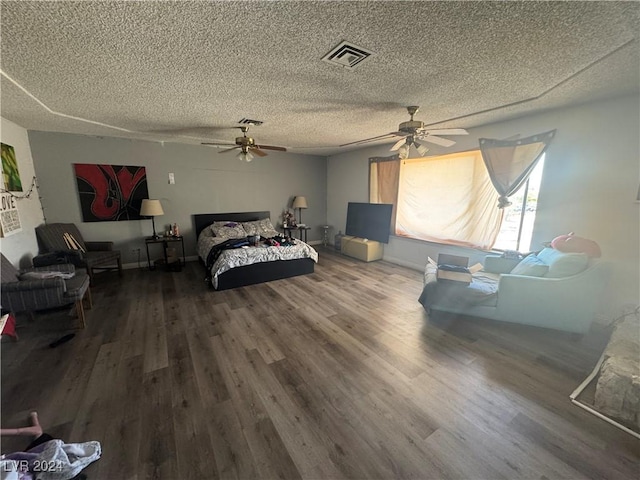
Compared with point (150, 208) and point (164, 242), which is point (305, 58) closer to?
point (150, 208)

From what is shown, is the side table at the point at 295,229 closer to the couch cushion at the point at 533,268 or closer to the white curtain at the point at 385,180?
the white curtain at the point at 385,180

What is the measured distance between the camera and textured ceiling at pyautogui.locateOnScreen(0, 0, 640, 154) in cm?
128

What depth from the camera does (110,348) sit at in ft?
7.66

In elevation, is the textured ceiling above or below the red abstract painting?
above

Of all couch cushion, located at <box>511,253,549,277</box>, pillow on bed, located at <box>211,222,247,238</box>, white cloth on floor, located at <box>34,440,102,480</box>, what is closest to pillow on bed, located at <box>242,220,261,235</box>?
pillow on bed, located at <box>211,222,247,238</box>

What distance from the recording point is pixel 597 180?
2.65m

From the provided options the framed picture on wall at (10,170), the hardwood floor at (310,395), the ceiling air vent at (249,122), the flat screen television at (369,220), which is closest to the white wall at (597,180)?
the hardwood floor at (310,395)

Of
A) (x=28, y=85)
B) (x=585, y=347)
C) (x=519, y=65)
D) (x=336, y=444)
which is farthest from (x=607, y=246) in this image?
(x=28, y=85)

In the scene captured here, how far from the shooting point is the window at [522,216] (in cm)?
314

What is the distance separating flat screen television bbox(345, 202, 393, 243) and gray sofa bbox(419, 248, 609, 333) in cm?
246

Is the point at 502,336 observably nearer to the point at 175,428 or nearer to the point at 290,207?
the point at 175,428

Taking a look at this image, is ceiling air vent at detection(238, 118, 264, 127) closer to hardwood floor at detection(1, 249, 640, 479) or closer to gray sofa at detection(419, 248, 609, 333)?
hardwood floor at detection(1, 249, 640, 479)

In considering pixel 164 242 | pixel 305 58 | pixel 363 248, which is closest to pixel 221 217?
pixel 164 242

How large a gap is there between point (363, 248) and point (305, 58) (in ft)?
13.1
